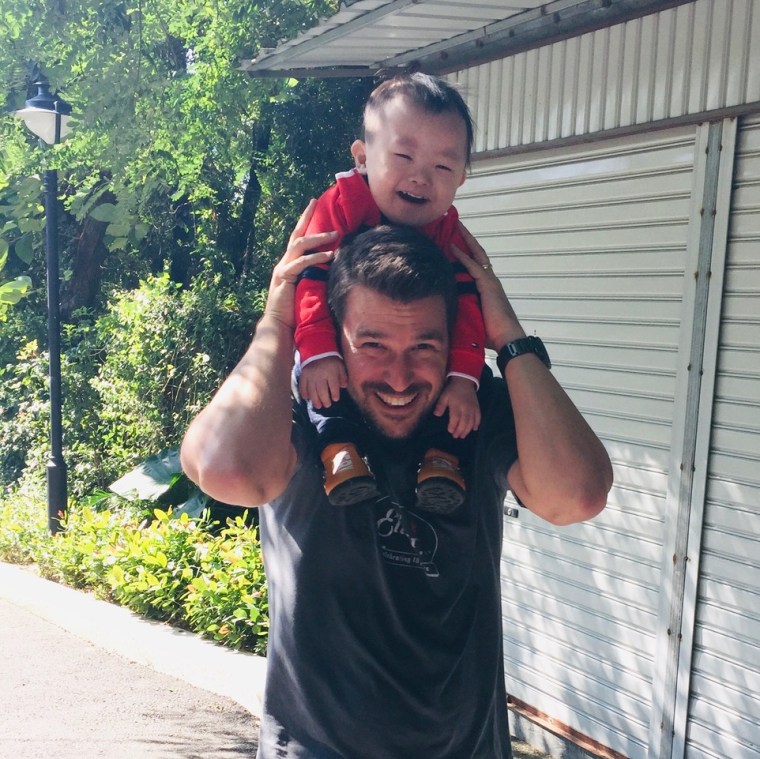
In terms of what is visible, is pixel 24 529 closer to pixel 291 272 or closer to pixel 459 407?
pixel 291 272

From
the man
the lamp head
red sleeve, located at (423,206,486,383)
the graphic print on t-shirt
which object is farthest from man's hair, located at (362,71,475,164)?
the lamp head

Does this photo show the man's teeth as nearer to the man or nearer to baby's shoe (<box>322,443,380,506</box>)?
the man

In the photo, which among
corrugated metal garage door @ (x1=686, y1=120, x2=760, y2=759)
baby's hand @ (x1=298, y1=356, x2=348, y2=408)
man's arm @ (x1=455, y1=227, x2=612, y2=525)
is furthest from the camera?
corrugated metal garage door @ (x1=686, y1=120, x2=760, y2=759)

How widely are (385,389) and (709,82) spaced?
10.0 feet

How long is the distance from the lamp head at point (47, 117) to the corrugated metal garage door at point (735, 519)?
6982 millimetres

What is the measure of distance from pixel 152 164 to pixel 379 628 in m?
7.93

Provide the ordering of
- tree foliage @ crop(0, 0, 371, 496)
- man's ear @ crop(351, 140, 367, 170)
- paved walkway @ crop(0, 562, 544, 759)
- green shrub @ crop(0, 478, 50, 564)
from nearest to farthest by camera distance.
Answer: man's ear @ crop(351, 140, 367, 170) → paved walkway @ crop(0, 562, 544, 759) → tree foliage @ crop(0, 0, 371, 496) → green shrub @ crop(0, 478, 50, 564)

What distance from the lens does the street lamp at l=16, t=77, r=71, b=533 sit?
31.3 feet

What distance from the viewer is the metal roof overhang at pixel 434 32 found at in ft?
16.7

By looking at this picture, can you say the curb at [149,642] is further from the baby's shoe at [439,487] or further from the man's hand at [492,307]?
the baby's shoe at [439,487]

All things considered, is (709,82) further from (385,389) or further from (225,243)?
(225,243)

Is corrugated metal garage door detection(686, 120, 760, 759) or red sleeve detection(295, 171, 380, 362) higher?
red sleeve detection(295, 171, 380, 362)

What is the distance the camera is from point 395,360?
7.31 ft

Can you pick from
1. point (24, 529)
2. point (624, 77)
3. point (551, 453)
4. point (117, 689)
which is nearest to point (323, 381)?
point (551, 453)
